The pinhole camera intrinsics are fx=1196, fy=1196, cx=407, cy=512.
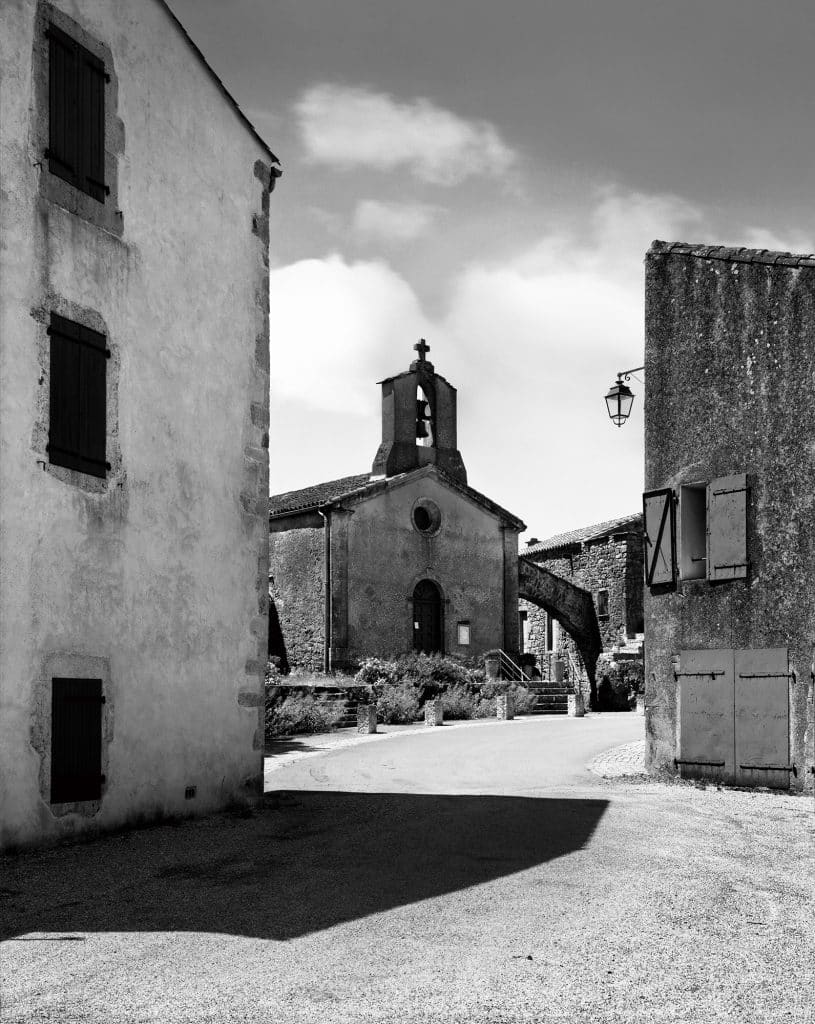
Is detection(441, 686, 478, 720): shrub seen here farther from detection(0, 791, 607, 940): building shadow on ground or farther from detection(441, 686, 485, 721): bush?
detection(0, 791, 607, 940): building shadow on ground

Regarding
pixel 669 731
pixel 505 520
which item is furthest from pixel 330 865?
pixel 505 520

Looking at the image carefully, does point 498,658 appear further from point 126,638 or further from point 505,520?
point 126,638

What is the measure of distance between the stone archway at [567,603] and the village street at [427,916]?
26.6 m

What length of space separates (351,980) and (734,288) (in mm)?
11617

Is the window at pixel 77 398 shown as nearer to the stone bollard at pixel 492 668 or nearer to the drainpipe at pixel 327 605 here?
the drainpipe at pixel 327 605

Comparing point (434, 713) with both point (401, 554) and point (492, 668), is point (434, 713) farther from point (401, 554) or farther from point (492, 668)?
point (401, 554)

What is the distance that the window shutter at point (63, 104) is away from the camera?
1012 cm

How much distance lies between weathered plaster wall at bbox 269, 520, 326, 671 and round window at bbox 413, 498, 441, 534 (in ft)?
10.9

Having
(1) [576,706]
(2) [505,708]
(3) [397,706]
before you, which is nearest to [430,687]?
(2) [505,708]

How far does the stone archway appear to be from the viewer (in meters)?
38.9

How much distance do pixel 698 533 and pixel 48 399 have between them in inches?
345

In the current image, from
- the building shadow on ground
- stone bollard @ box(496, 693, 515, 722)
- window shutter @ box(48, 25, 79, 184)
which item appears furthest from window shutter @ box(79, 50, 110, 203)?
stone bollard @ box(496, 693, 515, 722)

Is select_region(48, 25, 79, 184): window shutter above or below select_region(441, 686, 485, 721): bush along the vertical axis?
above

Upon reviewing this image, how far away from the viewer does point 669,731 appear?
1509 centimetres
